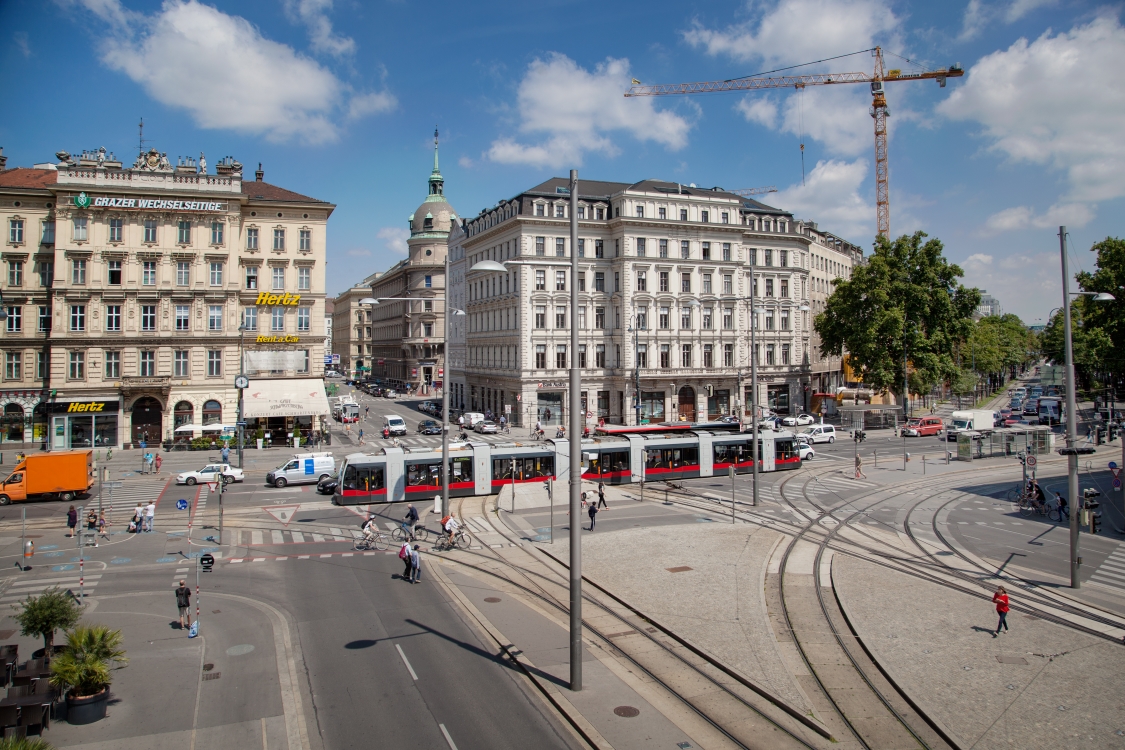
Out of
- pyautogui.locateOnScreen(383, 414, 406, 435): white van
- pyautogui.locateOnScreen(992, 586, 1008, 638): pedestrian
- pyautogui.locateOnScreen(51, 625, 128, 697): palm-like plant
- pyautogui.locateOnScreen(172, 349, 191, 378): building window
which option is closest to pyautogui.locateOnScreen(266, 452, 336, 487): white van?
pyautogui.locateOnScreen(172, 349, 191, 378): building window

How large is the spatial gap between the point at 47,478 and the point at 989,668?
39295 mm

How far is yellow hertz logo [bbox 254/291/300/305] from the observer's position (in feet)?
183

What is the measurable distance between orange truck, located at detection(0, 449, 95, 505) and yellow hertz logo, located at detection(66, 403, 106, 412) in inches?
726

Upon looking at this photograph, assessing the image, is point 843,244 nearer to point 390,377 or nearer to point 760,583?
point 390,377

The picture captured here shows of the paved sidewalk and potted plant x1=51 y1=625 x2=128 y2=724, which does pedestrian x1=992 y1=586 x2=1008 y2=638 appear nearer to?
the paved sidewalk

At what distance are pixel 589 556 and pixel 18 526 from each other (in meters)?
24.4

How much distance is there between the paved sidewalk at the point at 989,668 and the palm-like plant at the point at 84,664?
15416 millimetres

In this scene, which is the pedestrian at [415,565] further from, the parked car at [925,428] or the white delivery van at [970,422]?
the parked car at [925,428]

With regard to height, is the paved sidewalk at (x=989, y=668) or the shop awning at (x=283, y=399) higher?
the shop awning at (x=283, y=399)

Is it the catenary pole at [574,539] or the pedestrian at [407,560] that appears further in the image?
the pedestrian at [407,560]

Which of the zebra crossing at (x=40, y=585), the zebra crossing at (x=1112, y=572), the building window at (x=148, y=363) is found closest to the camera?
the zebra crossing at (x=40, y=585)

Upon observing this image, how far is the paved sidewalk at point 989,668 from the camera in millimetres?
12453

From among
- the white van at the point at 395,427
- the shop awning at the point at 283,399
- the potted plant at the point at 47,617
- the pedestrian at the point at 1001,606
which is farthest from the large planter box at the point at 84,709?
the white van at the point at 395,427

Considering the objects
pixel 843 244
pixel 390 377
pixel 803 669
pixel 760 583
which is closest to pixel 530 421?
pixel 760 583
